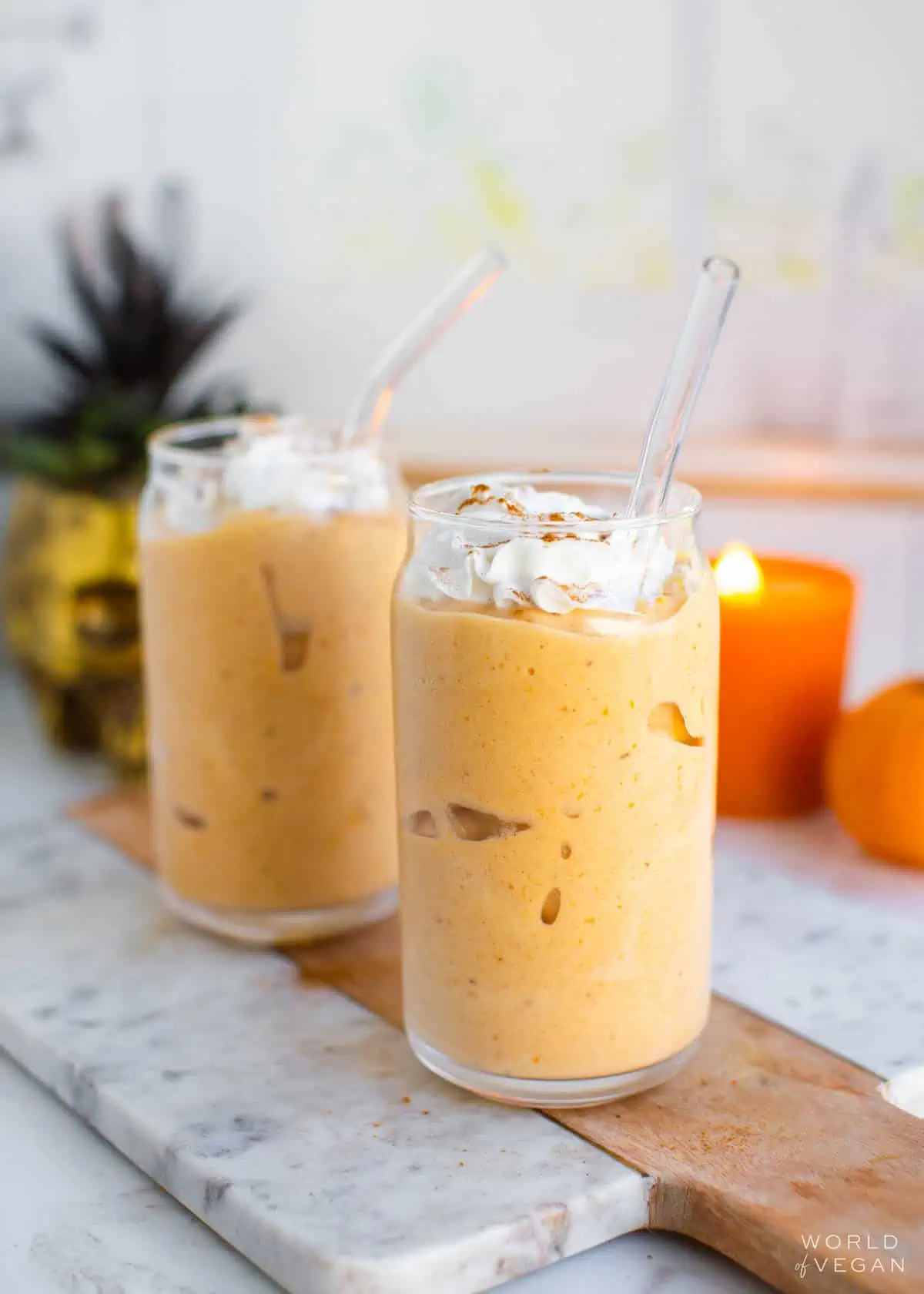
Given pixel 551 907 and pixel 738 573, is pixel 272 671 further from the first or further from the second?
pixel 738 573

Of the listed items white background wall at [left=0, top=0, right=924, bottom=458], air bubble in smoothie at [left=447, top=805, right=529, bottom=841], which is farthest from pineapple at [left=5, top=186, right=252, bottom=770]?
air bubble in smoothie at [left=447, top=805, right=529, bottom=841]

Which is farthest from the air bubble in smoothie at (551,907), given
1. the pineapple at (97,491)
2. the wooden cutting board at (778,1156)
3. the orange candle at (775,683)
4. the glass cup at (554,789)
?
the pineapple at (97,491)

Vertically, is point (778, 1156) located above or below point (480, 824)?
below

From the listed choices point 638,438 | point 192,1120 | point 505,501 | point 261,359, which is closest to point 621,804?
point 505,501

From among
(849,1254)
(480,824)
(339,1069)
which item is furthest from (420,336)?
(849,1254)

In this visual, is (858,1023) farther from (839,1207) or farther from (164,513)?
(164,513)

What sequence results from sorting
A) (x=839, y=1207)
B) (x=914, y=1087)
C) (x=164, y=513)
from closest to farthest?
(x=839, y=1207) → (x=914, y=1087) → (x=164, y=513)

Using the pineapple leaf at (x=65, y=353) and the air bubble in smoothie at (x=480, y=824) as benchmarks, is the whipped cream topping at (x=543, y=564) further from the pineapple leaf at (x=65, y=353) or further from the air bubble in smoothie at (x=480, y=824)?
the pineapple leaf at (x=65, y=353)
